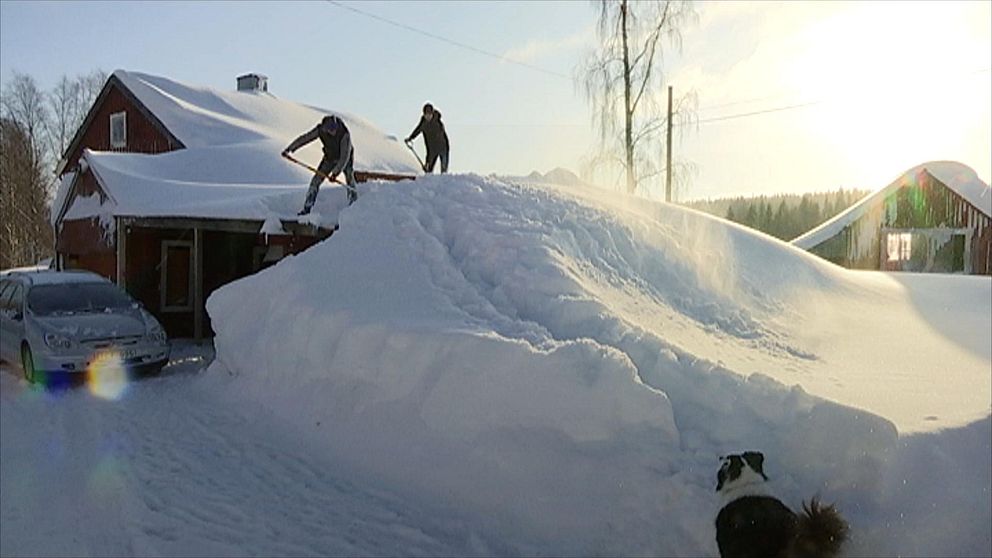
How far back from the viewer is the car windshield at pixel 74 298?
32.6 ft

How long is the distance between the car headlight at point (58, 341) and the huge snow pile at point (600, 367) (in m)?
1.83

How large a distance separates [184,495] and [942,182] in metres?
22.2

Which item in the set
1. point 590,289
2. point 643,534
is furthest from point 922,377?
point 643,534

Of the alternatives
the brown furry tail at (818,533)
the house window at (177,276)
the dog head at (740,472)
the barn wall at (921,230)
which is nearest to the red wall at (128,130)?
the house window at (177,276)

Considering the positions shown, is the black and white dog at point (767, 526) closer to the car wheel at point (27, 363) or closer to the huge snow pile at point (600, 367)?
the huge snow pile at point (600, 367)

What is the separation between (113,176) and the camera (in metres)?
14.4

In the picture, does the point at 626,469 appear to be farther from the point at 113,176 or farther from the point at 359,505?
the point at 113,176

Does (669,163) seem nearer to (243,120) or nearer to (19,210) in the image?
(243,120)

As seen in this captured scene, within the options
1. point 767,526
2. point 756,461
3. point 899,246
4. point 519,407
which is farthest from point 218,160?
point 899,246

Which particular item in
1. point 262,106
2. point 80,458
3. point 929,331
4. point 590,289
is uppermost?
point 262,106

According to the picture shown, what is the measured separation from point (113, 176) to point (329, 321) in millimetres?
9520

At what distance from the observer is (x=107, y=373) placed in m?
9.42

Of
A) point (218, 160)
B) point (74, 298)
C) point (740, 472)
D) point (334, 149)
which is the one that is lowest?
point (740, 472)

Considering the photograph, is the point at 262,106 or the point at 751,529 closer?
the point at 751,529
